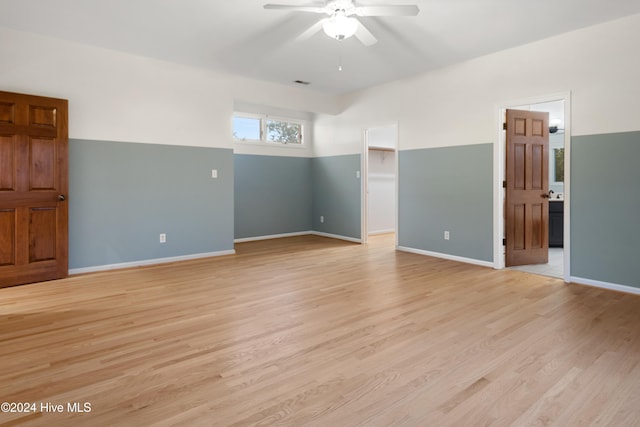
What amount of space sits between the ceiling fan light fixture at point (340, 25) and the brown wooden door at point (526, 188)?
2.61 m

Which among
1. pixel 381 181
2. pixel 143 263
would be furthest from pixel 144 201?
pixel 381 181

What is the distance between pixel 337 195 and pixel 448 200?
2.51 m

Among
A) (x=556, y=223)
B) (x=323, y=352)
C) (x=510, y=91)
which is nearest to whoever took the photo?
(x=323, y=352)

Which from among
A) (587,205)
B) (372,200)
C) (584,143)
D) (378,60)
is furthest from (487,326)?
(372,200)

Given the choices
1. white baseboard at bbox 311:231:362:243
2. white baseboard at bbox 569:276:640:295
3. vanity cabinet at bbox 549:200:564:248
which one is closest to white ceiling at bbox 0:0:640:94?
white baseboard at bbox 569:276:640:295

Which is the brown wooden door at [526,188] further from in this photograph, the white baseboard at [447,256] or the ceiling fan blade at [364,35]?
the ceiling fan blade at [364,35]

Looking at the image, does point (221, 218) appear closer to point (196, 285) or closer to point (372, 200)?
point (196, 285)

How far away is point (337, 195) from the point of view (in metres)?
7.34

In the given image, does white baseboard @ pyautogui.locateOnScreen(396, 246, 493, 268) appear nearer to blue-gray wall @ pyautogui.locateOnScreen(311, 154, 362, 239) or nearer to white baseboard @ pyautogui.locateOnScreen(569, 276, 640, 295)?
white baseboard @ pyautogui.locateOnScreen(569, 276, 640, 295)

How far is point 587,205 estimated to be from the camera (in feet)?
12.9

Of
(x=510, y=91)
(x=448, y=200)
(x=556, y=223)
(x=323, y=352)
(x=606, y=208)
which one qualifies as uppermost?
(x=510, y=91)

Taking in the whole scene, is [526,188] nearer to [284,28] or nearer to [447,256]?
[447,256]

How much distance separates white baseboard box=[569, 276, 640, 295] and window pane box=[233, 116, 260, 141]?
556cm

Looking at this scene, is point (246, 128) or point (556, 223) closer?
point (556, 223)
